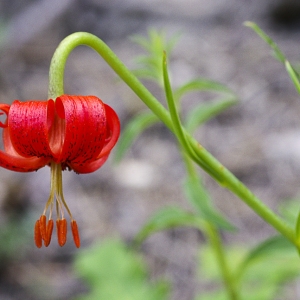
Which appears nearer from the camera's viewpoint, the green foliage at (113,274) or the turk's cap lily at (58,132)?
the turk's cap lily at (58,132)

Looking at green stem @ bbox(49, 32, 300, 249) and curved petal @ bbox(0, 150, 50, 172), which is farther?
curved petal @ bbox(0, 150, 50, 172)

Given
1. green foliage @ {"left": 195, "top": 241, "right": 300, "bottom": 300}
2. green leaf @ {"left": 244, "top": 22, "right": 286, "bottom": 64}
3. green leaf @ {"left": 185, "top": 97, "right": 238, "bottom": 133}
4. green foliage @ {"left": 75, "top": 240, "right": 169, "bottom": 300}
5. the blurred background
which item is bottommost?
green foliage @ {"left": 195, "top": 241, "right": 300, "bottom": 300}

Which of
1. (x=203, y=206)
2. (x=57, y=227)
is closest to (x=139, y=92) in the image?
(x=57, y=227)

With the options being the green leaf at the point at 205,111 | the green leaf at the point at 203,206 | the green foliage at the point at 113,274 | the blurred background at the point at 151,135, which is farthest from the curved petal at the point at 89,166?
the blurred background at the point at 151,135

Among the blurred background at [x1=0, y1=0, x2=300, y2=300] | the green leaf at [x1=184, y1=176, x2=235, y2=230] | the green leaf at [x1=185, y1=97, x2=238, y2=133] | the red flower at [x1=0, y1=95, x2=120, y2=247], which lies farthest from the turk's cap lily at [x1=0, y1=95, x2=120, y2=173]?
the blurred background at [x1=0, y1=0, x2=300, y2=300]

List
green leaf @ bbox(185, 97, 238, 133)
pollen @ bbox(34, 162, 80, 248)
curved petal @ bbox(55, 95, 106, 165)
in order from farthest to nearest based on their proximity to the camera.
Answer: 1. green leaf @ bbox(185, 97, 238, 133)
2. pollen @ bbox(34, 162, 80, 248)
3. curved petal @ bbox(55, 95, 106, 165)

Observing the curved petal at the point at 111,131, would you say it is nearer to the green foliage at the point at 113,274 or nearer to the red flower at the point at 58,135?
the red flower at the point at 58,135

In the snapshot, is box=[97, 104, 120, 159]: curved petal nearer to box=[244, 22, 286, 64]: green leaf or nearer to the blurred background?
box=[244, 22, 286, 64]: green leaf

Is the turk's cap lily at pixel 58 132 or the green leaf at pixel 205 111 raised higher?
the green leaf at pixel 205 111
